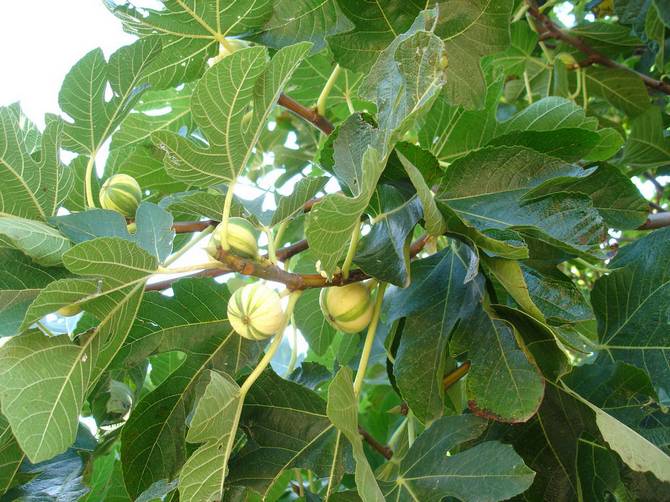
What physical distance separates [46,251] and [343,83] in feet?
3.33

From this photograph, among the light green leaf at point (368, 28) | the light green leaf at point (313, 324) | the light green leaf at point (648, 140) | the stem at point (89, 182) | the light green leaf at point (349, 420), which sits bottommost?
the light green leaf at point (313, 324)

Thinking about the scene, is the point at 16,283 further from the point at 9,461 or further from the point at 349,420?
the point at 349,420

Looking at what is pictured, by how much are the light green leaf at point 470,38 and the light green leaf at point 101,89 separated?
0.53 m

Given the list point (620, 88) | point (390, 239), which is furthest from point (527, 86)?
point (390, 239)

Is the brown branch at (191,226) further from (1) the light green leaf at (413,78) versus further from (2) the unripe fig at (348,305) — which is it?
(1) the light green leaf at (413,78)

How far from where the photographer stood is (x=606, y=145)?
4.32ft

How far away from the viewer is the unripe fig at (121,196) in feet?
4.14

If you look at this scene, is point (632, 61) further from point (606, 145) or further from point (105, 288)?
point (105, 288)

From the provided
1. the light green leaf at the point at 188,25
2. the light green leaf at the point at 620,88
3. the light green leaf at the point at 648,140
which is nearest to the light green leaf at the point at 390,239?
the light green leaf at the point at 188,25

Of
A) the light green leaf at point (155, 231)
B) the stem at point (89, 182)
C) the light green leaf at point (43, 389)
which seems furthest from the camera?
the stem at point (89, 182)

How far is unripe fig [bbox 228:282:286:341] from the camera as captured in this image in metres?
1.02

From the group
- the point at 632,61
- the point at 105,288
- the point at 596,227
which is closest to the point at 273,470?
the point at 105,288

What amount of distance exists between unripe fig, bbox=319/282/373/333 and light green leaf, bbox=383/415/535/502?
22cm

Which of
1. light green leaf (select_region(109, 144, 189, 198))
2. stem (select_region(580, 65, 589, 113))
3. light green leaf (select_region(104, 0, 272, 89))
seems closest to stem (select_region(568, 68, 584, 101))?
stem (select_region(580, 65, 589, 113))
